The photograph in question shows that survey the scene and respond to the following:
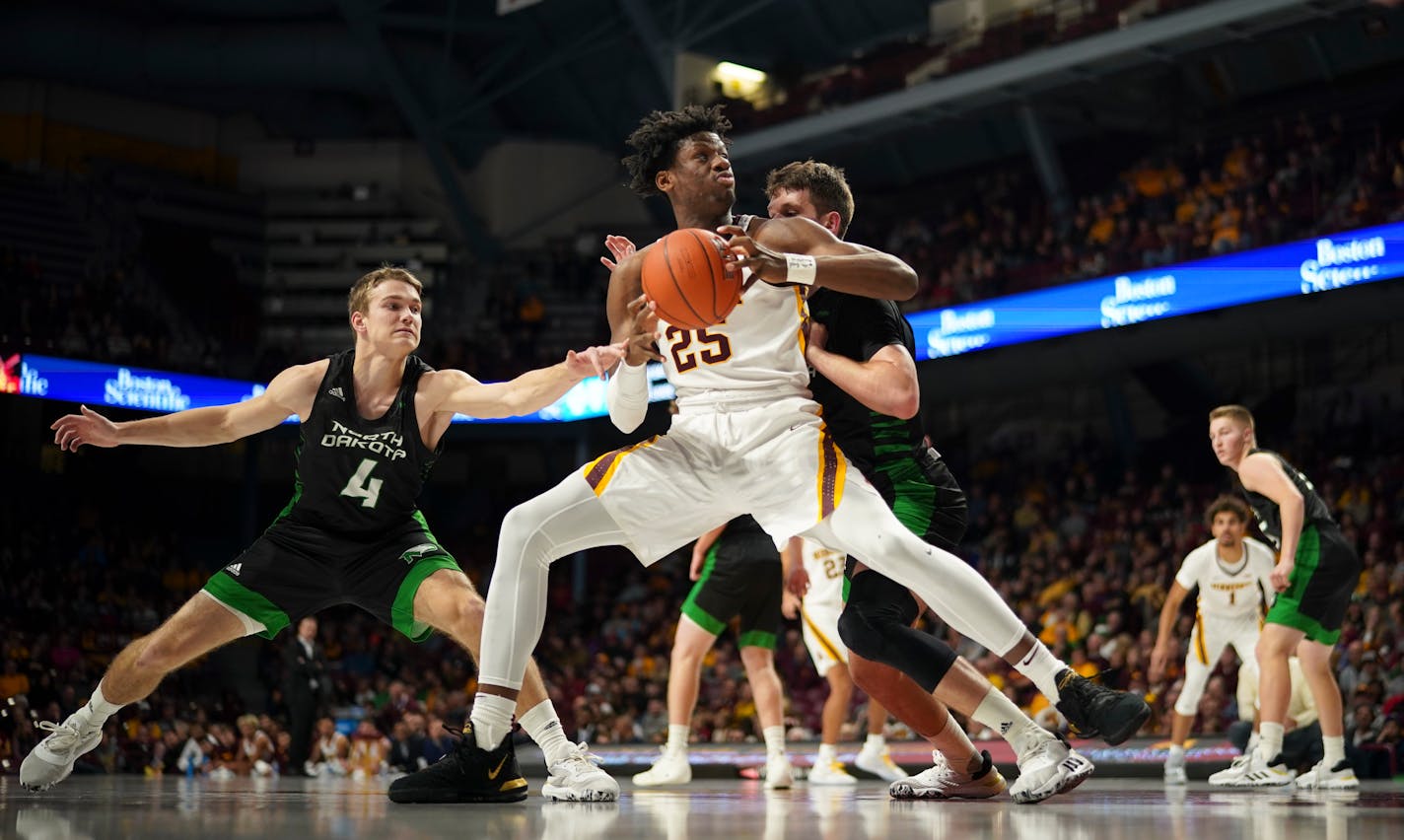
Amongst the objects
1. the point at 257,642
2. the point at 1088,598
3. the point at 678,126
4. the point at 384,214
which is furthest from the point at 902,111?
the point at 678,126

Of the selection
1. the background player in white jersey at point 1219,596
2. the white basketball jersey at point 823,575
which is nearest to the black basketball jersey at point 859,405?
the white basketball jersey at point 823,575

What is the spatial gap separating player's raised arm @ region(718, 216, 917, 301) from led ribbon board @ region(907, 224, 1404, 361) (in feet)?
39.8

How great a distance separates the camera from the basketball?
4.41m

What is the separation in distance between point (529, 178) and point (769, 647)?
2014 centimetres

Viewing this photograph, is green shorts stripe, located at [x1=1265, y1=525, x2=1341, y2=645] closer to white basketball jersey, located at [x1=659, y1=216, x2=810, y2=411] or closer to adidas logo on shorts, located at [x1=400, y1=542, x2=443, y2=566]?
white basketball jersey, located at [x1=659, y1=216, x2=810, y2=411]

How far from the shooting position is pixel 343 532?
5484mm

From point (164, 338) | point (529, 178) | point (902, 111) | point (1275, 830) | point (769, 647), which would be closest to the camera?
point (1275, 830)

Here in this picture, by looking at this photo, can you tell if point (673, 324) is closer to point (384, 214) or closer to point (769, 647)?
point (769, 647)

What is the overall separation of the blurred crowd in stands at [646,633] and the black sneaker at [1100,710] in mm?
6844

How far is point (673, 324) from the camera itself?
4.50 meters

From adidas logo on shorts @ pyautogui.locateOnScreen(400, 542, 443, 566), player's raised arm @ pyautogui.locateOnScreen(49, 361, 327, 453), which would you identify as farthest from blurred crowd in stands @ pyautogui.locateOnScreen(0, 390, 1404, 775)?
player's raised arm @ pyautogui.locateOnScreen(49, 361, 327, 453)

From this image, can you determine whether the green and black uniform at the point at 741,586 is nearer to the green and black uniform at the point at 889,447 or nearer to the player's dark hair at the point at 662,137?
the green and black uniform at the point at 889,447

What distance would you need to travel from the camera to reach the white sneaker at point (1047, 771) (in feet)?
14.6

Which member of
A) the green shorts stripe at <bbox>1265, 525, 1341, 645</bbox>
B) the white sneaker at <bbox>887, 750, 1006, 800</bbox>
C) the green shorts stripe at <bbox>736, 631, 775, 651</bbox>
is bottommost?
the white sneaker at <bbox>887, 750, 1006, 800</bbox>
